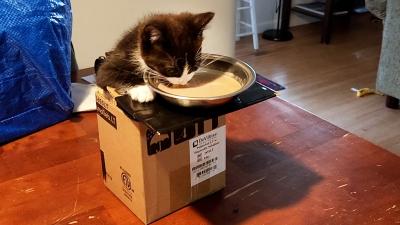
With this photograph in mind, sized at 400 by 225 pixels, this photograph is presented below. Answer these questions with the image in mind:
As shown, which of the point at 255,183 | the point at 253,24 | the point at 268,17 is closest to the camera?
the point at 255,183

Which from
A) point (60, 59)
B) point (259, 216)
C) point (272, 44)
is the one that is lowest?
point (272, 44)

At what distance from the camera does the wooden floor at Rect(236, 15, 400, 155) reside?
267 centimetres

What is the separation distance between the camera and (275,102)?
1.39 metres

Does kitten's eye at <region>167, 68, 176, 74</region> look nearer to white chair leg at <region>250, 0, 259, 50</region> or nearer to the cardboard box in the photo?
the cardboard box

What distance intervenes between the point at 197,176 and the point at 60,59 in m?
0.60

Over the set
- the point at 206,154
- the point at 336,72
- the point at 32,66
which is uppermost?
the point at 32,66

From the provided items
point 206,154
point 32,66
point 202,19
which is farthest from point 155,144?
point 32,66

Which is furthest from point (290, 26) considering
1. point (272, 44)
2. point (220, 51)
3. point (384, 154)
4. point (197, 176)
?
point (197, 176)

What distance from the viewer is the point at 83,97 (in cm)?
141

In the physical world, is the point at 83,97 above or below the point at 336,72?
above

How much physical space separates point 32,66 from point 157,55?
511 mm

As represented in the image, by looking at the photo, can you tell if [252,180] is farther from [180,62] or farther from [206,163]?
[180,62]

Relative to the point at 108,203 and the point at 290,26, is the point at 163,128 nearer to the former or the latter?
the point at 108,203

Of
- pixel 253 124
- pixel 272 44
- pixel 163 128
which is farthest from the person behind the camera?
pixel 272 44
